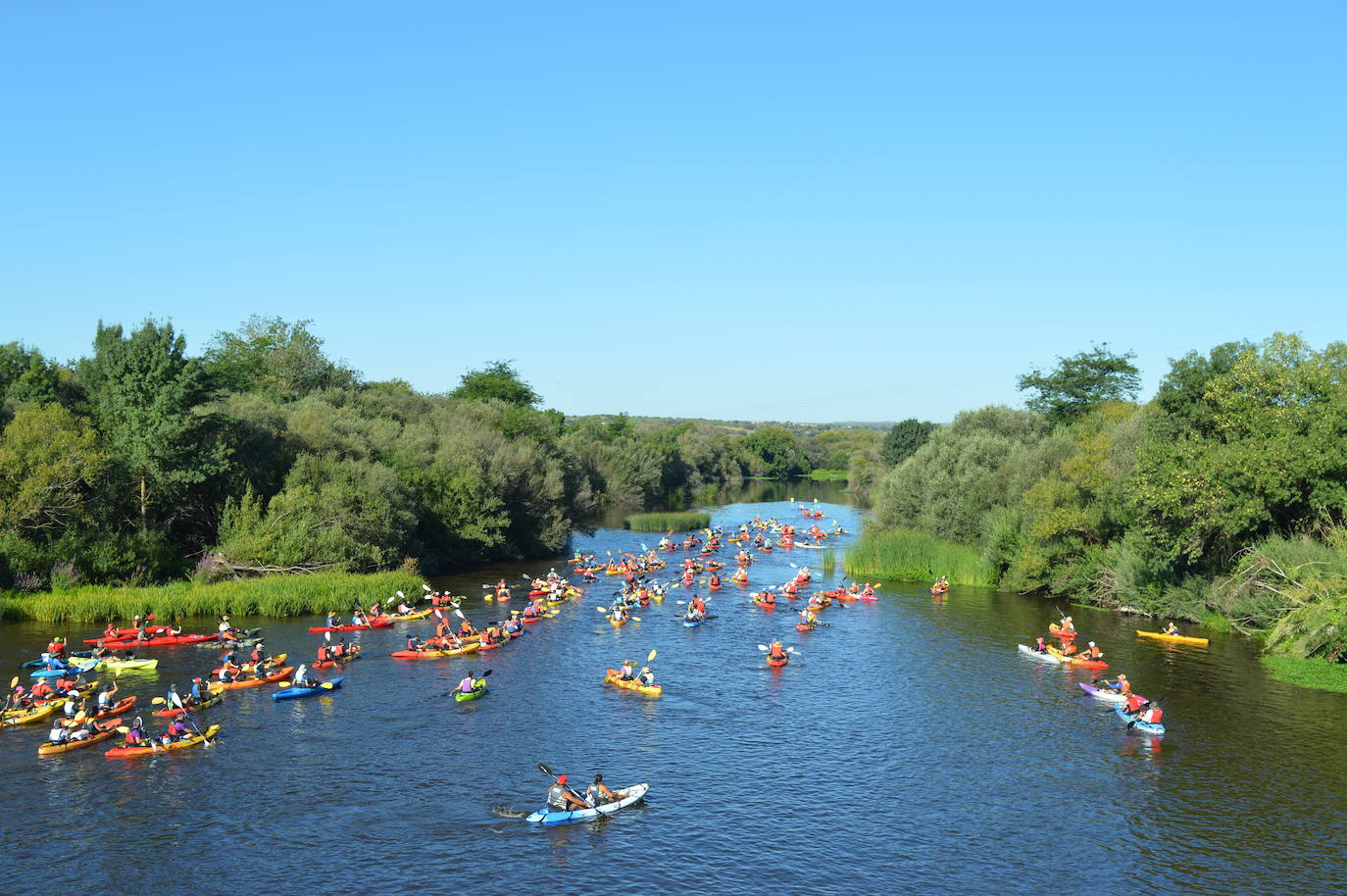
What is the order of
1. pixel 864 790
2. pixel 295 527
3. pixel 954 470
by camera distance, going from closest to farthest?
pixel 864 790
pixel 295 527
pixel 954 470

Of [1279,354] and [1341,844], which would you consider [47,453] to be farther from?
[1279,354]

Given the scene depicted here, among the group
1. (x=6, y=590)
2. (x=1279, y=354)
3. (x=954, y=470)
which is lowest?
(x=6, y=590)

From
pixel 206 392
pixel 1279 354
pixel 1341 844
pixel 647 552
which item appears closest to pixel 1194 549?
pixel 1279 354

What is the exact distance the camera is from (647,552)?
7700cm

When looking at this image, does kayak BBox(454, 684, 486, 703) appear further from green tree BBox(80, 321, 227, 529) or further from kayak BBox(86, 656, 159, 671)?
green tree BBox(80, 321, 227, 529)

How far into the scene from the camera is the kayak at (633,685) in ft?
124

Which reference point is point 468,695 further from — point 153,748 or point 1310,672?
point 1310,672

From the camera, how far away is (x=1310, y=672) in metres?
40.4

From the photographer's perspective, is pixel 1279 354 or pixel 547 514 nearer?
pixel 1279 354

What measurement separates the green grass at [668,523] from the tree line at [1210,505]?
142ft

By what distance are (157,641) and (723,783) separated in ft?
89.5

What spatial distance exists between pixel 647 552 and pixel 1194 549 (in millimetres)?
40520

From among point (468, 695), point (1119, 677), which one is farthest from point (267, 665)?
point (1119, 677)

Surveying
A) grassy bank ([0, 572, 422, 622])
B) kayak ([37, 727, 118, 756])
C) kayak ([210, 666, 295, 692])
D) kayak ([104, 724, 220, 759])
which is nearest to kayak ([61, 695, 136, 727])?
kayak ([37, 727, 118, 756])
